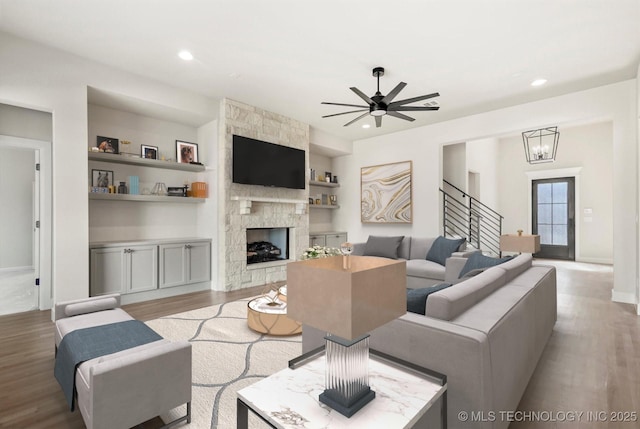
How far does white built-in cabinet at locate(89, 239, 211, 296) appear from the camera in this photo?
3.89 metres

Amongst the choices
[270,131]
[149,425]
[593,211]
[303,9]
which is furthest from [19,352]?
[593,211]

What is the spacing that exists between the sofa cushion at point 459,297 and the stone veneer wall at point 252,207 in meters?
3.30

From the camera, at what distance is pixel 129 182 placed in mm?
4504

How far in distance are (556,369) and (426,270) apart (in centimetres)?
226

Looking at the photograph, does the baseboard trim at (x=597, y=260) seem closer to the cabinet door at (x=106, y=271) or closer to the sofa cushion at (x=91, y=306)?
the sofa cushion at (x=91, y=306)

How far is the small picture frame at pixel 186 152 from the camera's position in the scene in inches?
198

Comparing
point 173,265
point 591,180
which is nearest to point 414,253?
point 173,265

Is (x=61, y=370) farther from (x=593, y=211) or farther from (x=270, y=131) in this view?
(x=593, y=211)

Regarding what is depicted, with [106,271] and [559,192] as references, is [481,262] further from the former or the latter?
[559,192]

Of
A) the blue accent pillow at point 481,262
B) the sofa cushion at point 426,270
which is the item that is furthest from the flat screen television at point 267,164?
the blue accent pillow at point 481,262

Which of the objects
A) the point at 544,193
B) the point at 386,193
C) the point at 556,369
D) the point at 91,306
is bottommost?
the point at 556,369

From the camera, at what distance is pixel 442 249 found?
4863 mm

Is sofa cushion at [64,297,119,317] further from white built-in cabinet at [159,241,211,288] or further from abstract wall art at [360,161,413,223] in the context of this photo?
abstract wall art at [360,161,413,223]

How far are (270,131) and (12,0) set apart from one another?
3.33m
